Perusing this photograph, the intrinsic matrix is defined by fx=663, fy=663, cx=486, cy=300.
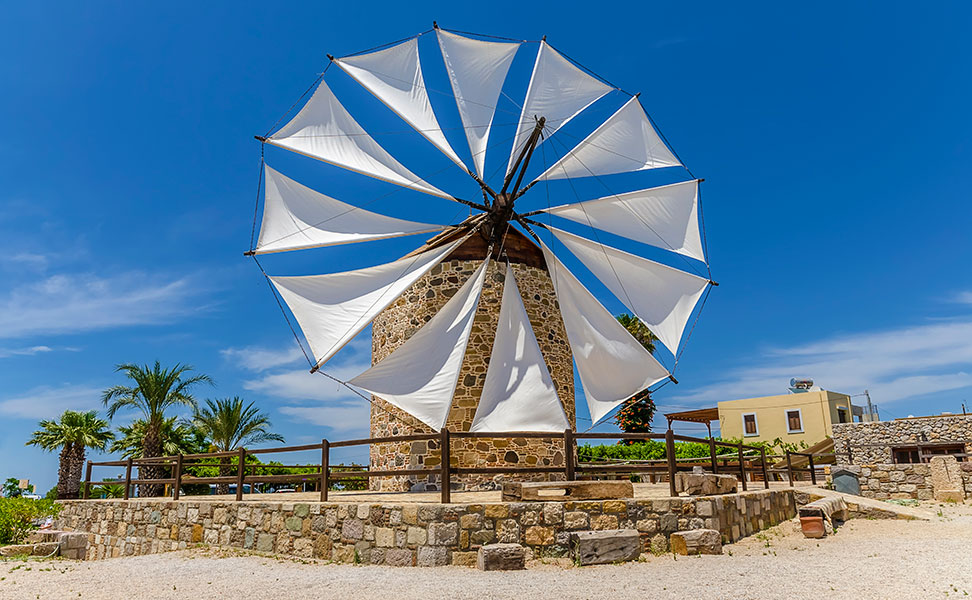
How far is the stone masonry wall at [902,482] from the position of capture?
17031 millimetres

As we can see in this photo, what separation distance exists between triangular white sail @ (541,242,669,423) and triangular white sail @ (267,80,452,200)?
3.46 meters

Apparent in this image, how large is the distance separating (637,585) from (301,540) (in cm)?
458

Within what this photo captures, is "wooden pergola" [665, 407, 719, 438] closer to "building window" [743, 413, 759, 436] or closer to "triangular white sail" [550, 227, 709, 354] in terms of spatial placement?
"building window" [743, 413, 759, 436]

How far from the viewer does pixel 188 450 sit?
24.3 m

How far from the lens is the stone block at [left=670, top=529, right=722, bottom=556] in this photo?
7789 millimetres

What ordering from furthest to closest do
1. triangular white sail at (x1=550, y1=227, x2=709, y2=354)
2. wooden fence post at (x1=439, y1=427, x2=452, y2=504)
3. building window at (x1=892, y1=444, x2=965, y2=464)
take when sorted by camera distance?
building window at (x1=892, y1=444, x2=965, y2=464) → triangular white sail at (x1=550, y1=227, x2=709, y2=354) → wooden fence post at (x1=439, y1=427, x2=452, y2=504)

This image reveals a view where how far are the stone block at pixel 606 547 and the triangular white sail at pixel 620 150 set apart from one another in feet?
26.9

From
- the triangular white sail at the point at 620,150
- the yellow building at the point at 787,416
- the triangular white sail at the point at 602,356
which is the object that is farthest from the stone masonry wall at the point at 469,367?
the yellow building at the point at 787,416

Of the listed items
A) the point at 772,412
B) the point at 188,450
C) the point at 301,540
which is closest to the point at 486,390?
the point at 301,540

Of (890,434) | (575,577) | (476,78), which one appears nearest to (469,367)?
(476,78)

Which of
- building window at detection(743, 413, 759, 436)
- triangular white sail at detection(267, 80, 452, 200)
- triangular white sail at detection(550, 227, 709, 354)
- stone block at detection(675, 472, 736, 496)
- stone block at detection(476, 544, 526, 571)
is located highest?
triangular white sail at detection(267, 80, 452, 200)

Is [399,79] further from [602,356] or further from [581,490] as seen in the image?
[581,490]

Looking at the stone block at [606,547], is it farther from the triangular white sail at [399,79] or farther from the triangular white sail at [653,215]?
the triangular white sail at [399,79]

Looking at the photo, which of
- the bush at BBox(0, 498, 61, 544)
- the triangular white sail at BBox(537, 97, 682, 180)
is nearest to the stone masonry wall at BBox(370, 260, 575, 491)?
the triangular white sail at BBox(537, 97, 682, 180)
